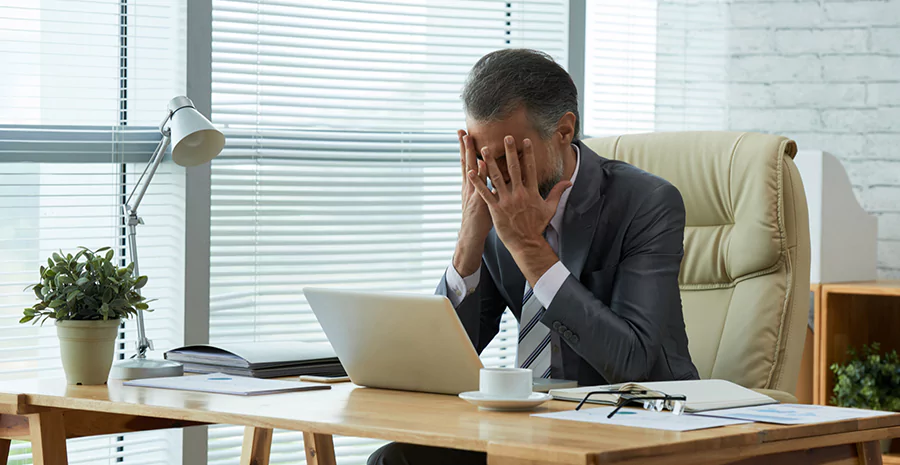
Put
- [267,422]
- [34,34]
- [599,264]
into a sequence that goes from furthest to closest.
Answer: [34,34]
[599,264]
[267,422]

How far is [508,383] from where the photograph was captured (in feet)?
4.42

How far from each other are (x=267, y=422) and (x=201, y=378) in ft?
1.47

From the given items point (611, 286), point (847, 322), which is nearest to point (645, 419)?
point (611, 286)

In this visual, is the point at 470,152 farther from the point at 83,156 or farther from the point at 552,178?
the point at 83,156

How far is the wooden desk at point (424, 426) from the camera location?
42.3 inches

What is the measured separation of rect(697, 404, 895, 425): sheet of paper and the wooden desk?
0.02 metres

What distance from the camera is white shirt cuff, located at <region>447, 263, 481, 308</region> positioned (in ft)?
6.23

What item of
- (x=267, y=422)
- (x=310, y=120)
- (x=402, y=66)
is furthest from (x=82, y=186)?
(x=267, y=422)

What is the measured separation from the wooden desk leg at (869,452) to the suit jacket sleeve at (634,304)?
1.23ft

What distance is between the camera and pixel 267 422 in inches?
49.2

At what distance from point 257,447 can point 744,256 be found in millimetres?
1069

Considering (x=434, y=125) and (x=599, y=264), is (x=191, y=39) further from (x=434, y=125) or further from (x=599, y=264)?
(x=599, y=264)

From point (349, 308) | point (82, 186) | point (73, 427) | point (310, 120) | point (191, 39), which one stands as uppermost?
point (191, 39)

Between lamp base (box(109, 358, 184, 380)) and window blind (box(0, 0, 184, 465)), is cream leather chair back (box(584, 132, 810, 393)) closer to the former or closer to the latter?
lamp base (box(109, 358, 184, 380))
